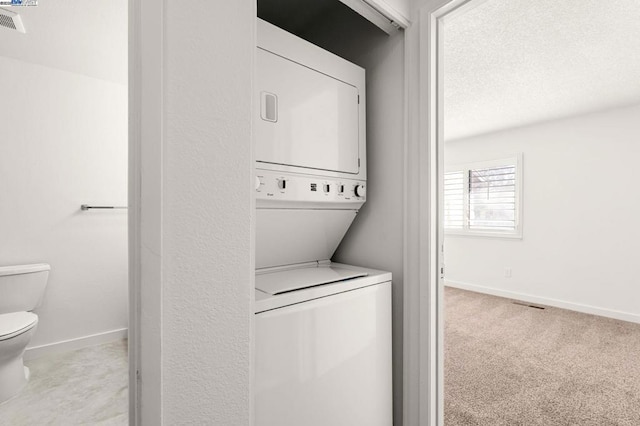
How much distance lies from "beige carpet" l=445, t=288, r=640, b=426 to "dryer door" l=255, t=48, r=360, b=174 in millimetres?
1678

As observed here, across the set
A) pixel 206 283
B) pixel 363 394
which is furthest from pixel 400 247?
pixel 206 283

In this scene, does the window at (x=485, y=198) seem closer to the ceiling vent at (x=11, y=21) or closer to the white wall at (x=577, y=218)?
the white wall at (x=577, y=218)

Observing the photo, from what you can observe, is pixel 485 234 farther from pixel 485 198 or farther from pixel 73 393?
pixel 73 393

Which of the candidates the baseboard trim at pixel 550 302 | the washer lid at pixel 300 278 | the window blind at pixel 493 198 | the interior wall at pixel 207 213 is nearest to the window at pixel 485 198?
the window blind at pixel 493 198

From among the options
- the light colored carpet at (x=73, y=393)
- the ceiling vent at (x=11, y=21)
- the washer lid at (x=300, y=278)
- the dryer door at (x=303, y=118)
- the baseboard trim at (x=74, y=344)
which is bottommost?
the light colored carpet at (x=73, y=393)

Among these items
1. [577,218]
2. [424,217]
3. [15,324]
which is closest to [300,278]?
[424,217]

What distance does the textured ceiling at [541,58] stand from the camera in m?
1.97

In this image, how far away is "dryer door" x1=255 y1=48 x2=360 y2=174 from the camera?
4.03 ft

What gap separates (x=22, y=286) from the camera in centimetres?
226

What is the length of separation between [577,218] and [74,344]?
5567 millimetres

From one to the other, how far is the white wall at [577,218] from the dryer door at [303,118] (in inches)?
153

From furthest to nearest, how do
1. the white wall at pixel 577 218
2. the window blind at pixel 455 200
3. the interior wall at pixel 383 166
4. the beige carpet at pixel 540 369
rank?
the window blind at pixel 455 200, the white wall at pixel 577 218, the beige carpet at pixel 540 369, the interior wall at pixel 383 166

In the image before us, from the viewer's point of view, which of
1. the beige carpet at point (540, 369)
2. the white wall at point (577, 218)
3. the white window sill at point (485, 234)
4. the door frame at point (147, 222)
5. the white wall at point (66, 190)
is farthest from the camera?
the white window sill at point (485, 234)

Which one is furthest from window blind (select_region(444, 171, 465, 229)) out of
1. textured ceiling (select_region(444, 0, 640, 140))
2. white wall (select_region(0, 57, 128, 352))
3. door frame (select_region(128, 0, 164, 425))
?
door frame (select_region(128, 0, 164, 425))
